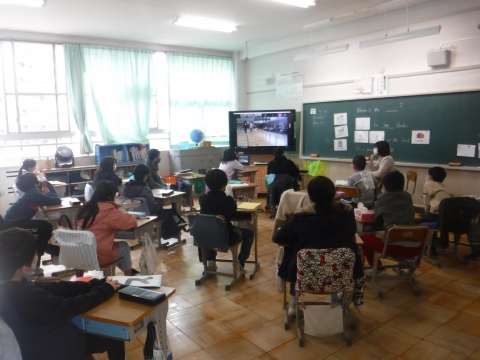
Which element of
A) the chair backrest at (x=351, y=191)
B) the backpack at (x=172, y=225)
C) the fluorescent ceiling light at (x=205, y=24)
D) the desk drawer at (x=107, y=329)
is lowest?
the backpack at (x=172, y=225)

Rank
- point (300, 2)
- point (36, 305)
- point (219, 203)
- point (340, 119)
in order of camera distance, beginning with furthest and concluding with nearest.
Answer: point (340, 119), point (300, 2), point (219, 203), point (36, 305)

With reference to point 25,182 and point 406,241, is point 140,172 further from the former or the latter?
point 406,241

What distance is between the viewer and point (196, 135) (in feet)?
28.0

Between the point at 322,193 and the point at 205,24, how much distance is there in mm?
4998

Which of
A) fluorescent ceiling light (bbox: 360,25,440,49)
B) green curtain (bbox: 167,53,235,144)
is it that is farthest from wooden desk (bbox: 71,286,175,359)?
green curtain (bbox: 167,53,235,144)

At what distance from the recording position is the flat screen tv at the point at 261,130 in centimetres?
794

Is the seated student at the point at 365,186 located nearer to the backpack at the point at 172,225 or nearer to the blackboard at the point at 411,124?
the blackboard at the point at 411,124

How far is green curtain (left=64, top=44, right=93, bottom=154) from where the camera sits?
23.1 ft

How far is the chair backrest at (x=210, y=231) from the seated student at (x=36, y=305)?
1658 mm

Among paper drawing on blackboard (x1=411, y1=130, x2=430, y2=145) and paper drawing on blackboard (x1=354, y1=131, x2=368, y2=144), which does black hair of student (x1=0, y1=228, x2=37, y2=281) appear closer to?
paper drawing on blackboard (x1=411, y1=130, x2=430, y2=145)

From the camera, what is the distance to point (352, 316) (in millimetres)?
3098

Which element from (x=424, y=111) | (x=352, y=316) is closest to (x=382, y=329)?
(x=352, y=316)

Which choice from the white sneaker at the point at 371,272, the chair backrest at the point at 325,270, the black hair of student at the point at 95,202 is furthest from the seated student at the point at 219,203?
the white sneaker at the point at 371,272

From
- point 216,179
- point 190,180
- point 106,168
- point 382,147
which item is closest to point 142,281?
point 216,179
